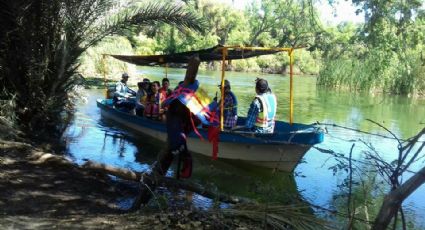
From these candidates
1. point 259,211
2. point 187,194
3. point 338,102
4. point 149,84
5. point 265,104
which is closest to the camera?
point 259,211

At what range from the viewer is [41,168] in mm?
7117

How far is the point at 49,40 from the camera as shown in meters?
9.38

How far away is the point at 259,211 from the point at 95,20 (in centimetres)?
646

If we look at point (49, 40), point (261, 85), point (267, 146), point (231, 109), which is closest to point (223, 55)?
point (261, 85)

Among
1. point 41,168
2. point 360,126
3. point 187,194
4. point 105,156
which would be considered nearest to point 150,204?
point 187,194

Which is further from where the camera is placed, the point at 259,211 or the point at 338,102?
the point at 338,102

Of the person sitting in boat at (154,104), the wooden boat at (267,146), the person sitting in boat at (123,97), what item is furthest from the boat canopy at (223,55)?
the person sitting in boat at (123,97)

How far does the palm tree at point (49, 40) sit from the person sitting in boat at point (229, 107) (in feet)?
4.74

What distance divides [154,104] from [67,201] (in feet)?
21.7

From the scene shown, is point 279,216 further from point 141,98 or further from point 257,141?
point 141,98

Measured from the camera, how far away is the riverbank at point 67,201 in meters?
4.54

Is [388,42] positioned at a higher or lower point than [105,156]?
higher

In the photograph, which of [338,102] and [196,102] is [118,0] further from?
[338,102]

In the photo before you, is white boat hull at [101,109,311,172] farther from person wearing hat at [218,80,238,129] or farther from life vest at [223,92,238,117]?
life vest at [223,92,238,117]
